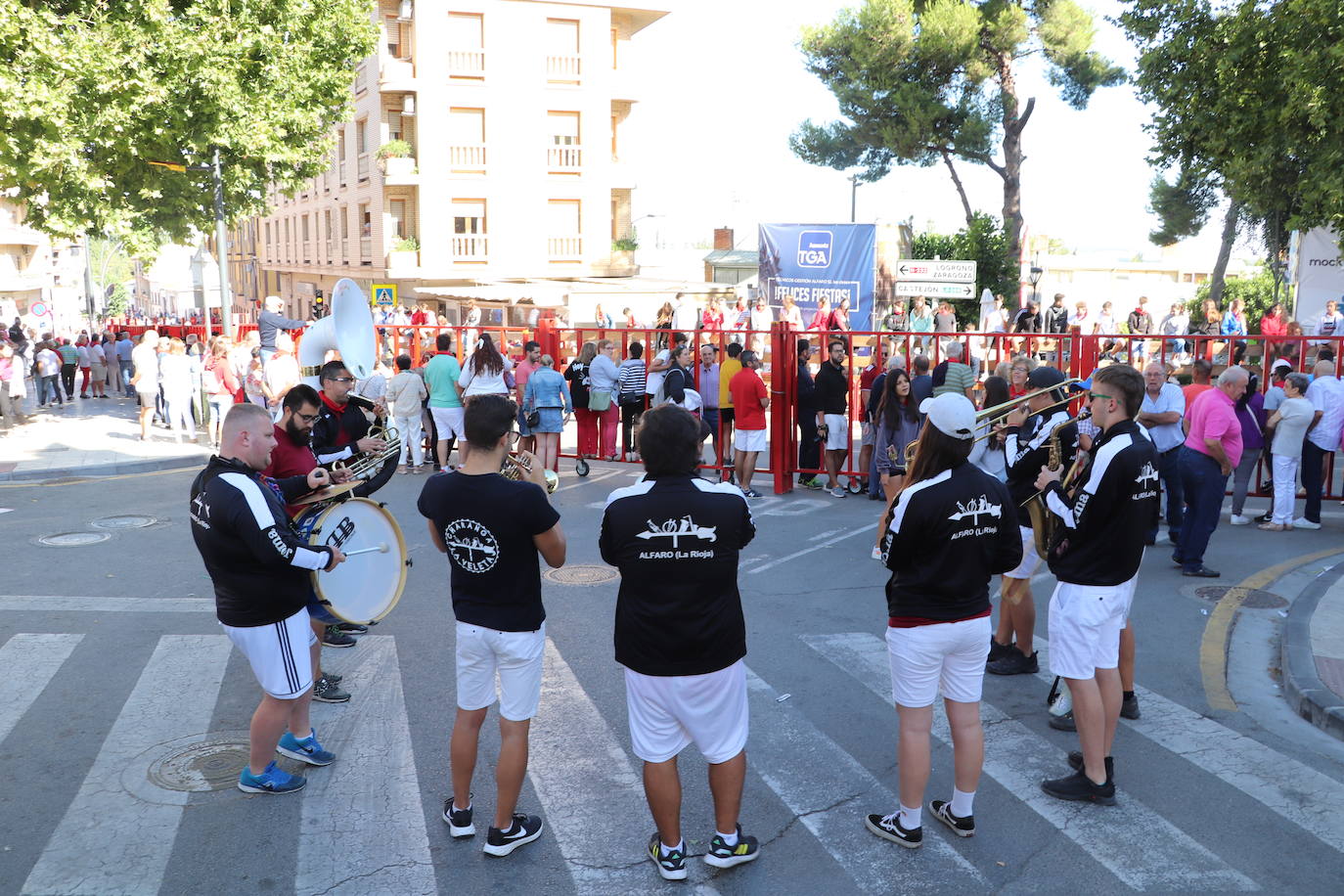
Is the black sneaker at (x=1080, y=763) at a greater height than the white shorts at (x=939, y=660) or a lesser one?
lesser

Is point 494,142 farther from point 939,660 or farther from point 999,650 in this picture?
point 939,660

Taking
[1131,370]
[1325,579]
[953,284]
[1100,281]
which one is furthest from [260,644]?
[1100,281]

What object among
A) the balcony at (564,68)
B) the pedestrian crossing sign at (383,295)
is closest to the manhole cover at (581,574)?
the pedestrian crossing sign at (383,295)

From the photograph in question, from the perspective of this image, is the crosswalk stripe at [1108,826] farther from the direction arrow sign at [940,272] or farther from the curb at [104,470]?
the direction arrow sign at [940,272]

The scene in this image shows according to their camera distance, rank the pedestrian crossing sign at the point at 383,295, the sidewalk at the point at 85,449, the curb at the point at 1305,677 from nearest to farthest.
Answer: the curb at the point at 1305,677 → the sidewalk at the point at 85,449 → the pedestrian crossing sign at the point at 383,295

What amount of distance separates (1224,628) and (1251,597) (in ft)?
3.36

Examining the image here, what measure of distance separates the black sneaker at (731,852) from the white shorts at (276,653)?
2.10m

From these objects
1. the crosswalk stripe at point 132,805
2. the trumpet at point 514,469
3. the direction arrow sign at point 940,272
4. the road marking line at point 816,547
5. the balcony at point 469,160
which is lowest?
the road marking line at point 816,547

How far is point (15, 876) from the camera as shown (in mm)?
4594

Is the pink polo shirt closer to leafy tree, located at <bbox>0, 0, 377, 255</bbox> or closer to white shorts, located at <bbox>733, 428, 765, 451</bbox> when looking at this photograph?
white shorts, located at <bbox>733, 428, 765, 451</bbox>

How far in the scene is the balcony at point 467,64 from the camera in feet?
131

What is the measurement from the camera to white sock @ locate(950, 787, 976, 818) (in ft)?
16.0

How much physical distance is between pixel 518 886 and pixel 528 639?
100 centimetres

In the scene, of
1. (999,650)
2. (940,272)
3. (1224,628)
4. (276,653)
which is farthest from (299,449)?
(940,272)
